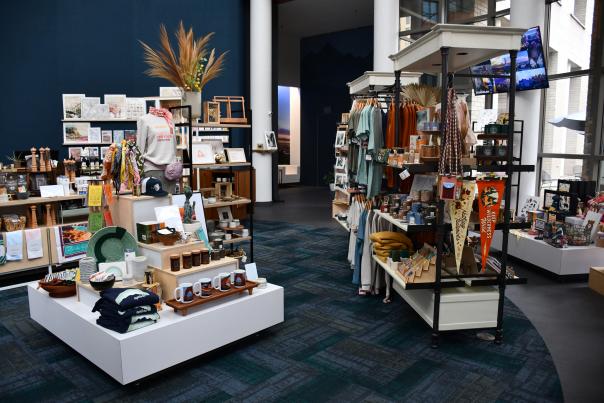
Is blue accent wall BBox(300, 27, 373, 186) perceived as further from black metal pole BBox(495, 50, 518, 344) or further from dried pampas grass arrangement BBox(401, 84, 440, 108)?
black metal pole BBox(495, 50, 518, 344)

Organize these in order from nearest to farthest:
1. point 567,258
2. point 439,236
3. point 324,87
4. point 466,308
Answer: point 439,236 → point 466,308 → point 567,258 → point 324,87

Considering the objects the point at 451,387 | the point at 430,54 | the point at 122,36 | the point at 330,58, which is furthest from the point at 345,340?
the point at 330,58

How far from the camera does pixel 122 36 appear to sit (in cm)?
855

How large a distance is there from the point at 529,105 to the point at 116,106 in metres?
6.30

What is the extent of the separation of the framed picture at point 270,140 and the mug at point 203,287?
7.43 metres

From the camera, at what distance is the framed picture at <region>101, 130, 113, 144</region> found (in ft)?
25.2

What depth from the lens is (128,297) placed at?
293cm

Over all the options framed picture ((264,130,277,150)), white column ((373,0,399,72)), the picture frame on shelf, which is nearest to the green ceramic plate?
the picture frame on shelf

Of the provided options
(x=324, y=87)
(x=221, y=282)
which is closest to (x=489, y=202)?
(x=221, y=282)

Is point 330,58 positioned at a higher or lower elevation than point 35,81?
higher

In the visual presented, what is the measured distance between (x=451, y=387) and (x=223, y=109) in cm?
855

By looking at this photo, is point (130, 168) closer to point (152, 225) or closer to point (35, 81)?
point (152, 225)

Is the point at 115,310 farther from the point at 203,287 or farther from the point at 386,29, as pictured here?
the point at 386,29

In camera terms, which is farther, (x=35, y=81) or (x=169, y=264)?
(x=35, y=81)
